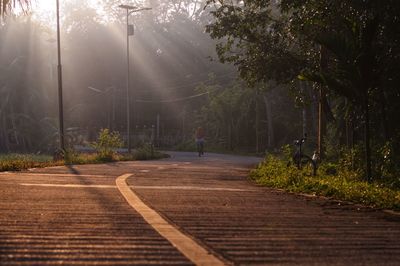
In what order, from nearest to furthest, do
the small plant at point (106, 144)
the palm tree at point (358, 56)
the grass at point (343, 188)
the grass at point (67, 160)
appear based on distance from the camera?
the grass at point (343, 188) < the palm tree at point (358, 56) < the grass at point (67, 160) < the small plant at point (106, 144)

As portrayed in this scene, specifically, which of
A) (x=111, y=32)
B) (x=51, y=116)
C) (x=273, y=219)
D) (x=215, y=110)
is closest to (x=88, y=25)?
(x=111, y=32)

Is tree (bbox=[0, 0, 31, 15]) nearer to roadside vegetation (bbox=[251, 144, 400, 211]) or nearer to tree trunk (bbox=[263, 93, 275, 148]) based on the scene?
roadside vegetation (bbox=[251, 144, 400, 211])

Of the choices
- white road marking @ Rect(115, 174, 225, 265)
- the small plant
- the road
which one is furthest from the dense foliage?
the small plant

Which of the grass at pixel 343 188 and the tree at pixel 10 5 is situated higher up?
the tree at pixel 10 5

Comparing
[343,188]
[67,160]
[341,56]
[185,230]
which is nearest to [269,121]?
[67,160]

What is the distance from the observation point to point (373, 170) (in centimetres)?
1334

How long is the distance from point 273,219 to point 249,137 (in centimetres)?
4413

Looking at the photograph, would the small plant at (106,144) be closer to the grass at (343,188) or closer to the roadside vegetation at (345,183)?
the roadside vegetation at (345,183)

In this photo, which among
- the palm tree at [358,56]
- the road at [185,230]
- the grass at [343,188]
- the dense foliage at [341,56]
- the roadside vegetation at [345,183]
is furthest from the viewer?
the dense foliage at [341,56]

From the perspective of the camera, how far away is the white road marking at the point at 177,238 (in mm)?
4402

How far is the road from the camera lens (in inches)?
177

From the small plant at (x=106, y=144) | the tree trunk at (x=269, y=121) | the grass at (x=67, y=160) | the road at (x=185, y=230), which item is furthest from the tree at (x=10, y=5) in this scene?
the tree trunk at (x=269, y=121)

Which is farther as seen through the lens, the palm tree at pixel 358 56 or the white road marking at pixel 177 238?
the palm tree at pixel 358 56

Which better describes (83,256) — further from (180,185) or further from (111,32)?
(111,32)
